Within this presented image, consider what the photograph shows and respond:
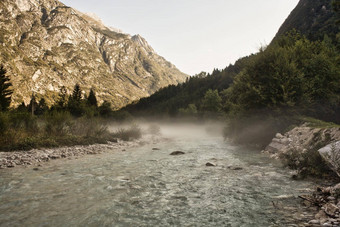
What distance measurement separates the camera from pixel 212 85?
432 feet

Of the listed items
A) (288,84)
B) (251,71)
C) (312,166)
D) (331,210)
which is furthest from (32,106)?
(331,210)

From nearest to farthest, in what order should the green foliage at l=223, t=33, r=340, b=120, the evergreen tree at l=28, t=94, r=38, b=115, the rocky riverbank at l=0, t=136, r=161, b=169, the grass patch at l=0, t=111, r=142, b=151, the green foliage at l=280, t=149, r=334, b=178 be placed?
the green foliage at l=280, t=149, r=334, b=178, the rocky riverbank at l=0, t=136, r=161, b=169, the grass patch at l=0, t=111, r=142, b=151, the green foliage at l=223, t=33, r=340, b=120, the evergreen tree at l=28, t=94, r=38, b=115

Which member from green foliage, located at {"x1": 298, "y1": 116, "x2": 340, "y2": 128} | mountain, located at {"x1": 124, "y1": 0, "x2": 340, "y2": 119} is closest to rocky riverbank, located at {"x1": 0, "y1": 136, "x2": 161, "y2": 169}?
mountain, located at {"x1": 124, "y1": 0, "x2": 340, "y2": 119}

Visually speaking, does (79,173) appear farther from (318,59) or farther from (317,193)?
(318,59)

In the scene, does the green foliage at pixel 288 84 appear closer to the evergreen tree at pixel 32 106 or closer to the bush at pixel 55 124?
the bush at pixel 55 124

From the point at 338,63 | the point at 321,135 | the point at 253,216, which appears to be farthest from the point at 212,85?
the point at 253,216

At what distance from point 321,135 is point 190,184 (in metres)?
9.09

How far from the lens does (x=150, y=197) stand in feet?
25.3

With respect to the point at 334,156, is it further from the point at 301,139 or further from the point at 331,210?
the point at 301,139

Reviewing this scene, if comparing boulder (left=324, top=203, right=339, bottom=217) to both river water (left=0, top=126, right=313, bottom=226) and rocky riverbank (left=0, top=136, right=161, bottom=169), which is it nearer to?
river water (left=0, top=126, right=313, bottom=226)

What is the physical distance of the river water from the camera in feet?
19.0

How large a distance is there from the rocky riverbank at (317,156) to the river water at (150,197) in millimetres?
494

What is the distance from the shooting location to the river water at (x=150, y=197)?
19.0ft

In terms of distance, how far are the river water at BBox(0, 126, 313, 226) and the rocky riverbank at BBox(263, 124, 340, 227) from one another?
494 mm
